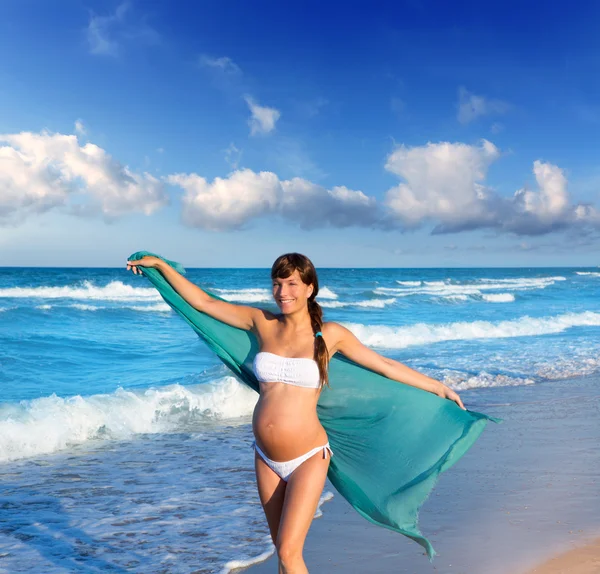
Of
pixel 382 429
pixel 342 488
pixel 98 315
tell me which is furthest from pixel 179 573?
pixel 98 315

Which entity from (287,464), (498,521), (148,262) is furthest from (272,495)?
(498,521)

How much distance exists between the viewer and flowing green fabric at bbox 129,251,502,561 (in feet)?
12.3

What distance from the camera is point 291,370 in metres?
3.30

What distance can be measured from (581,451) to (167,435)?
503 centimetres

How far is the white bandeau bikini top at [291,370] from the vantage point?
3297 mm

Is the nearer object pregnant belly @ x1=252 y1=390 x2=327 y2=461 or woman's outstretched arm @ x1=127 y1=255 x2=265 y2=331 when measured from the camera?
Result: pregnant belly @ x1=252 y1=390 x2=327 y2=461

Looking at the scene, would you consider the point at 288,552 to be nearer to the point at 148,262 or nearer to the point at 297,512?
the point at 297,512

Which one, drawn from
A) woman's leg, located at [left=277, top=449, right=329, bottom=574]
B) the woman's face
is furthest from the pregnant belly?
the woman's face

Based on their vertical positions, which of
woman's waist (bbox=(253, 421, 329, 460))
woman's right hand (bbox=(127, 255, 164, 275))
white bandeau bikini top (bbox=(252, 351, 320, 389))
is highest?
woman's right hand (bbox=(127, 255, 164, 275))

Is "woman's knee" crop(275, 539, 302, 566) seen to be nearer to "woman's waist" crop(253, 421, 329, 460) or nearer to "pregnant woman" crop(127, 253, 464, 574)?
"pregnant woman" crop(127, 253, 464, 574)

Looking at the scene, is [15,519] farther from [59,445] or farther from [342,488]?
[342,488]

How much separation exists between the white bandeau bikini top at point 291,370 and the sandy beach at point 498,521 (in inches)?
67.7

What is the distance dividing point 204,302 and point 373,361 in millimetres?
1065

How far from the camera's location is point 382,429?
3871mm
